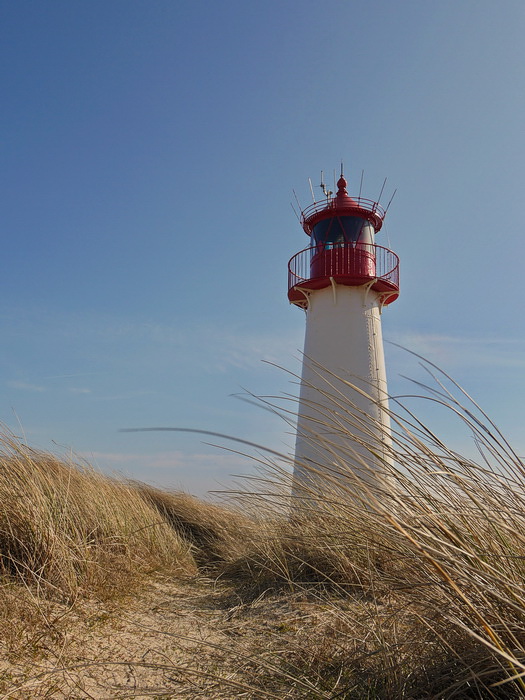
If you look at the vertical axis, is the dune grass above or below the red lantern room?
below

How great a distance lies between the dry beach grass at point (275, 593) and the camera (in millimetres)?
1441

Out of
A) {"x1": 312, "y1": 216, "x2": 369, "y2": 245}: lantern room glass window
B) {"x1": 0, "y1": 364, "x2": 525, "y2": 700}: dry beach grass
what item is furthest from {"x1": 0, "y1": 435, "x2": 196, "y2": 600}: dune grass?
{"x1": 312, "y1": 216, "x2": 369, "y2": 245}: lantern room glass window

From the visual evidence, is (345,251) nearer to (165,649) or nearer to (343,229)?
(343,229)

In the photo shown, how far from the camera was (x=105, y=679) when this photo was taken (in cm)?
217

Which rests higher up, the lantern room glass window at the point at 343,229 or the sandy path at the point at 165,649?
the lantern room glass window at the point at 343,229

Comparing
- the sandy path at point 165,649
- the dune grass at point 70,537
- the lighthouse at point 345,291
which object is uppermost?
the lighthouse at point 345,291

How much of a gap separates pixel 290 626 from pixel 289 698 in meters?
1.16

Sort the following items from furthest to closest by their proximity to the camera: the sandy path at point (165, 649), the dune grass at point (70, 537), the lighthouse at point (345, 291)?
the lighthouse at point (345, 291), the dune grass at point (70, 537), the sandy path at point (165, 649)

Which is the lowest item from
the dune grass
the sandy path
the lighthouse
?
the sandy path

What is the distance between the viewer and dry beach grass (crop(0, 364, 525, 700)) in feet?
4.73

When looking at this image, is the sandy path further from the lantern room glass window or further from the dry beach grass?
the lantern room glass window

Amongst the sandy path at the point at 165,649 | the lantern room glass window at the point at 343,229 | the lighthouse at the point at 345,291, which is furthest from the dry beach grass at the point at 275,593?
the lantern room glass window at the point at 343,229

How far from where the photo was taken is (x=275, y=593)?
134 inches

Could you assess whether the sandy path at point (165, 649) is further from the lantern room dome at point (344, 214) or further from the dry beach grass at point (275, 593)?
the lantern room dome at point (344, 214)
